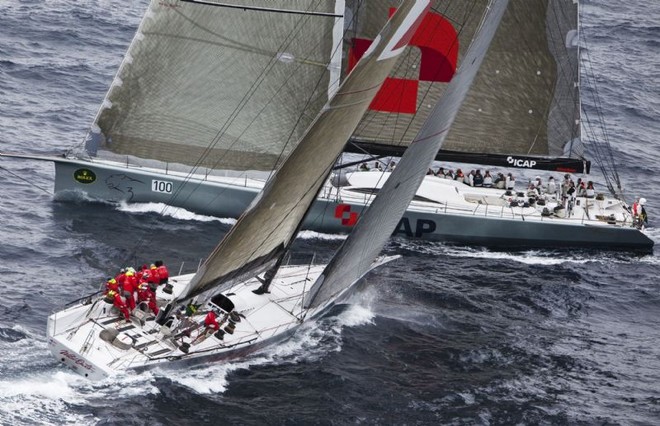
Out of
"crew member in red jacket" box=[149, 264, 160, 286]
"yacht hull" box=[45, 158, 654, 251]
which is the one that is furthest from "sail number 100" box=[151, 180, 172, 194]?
"crew member in red jacket" box=[149, 264, 160, 286]

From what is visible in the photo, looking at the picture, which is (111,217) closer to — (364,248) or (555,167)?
(364,248)

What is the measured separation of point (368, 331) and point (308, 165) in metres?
10.2

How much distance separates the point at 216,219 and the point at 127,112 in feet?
22.5

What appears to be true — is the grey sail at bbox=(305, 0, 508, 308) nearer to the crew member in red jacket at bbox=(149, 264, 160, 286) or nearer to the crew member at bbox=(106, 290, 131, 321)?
the crew member in red jacket at bbox=(149, 264, 160, 286)

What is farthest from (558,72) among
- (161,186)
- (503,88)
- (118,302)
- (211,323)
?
(118,302)

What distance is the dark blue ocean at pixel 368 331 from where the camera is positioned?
4222cm

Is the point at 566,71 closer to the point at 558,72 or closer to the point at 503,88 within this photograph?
the point at 558,72

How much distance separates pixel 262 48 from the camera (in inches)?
2159

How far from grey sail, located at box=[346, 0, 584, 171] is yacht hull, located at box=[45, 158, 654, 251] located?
311 cm

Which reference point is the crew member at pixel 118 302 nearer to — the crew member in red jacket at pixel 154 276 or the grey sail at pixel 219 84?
the crew member in red jacket at pixel 154 276

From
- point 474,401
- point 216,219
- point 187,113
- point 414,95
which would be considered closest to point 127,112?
point 187,113

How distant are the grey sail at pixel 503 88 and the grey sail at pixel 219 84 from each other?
9.19ft

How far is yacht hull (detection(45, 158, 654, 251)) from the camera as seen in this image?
58.8 metres

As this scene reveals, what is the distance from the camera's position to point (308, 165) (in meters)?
41.1
